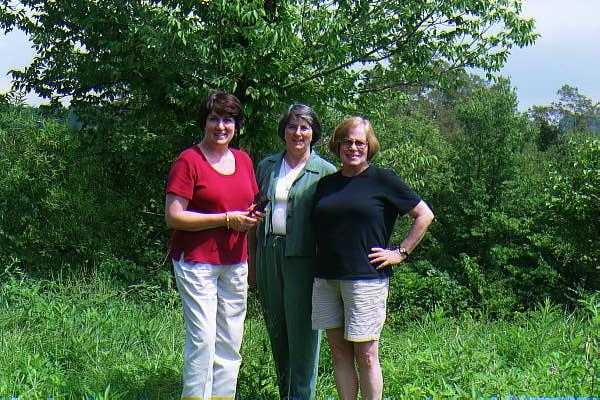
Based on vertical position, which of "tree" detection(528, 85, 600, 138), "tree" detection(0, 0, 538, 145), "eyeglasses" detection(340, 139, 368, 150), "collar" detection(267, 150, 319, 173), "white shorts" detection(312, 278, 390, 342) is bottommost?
"white shorts" detection(312, 278, 390, 342)

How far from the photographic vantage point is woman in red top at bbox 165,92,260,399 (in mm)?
Answer: 3303

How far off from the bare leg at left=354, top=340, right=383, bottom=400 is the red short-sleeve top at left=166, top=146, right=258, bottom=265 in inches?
27.8

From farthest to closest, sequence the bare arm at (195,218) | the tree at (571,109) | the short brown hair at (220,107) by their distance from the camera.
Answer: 1. the tree at (571,109)
2. the short brown hair at (220,107)
3. the bare arm at (195,218)

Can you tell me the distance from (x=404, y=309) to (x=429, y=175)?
41.4ft

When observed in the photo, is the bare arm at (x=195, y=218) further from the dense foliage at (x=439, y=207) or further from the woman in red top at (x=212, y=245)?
the dense foliage at (x=439, y=207)

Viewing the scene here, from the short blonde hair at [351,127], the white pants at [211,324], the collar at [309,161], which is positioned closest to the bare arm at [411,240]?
the short blonde hair at [351,127]

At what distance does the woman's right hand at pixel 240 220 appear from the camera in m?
3.30

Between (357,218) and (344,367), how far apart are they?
74 cm

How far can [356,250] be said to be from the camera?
132 inches

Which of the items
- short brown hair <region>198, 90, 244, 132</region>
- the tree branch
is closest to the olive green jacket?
short brown hair <region>198, 90, 244, 132</region>

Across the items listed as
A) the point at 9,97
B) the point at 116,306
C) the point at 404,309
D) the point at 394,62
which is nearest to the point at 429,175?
the point at 404,309

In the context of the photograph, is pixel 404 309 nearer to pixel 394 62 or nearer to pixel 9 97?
pixel 394 62

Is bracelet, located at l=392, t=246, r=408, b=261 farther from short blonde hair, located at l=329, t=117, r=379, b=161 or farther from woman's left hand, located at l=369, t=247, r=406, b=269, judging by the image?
short blonde hair, located at l=329, t=117, r=379, b=161

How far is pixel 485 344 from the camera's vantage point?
207 inches
